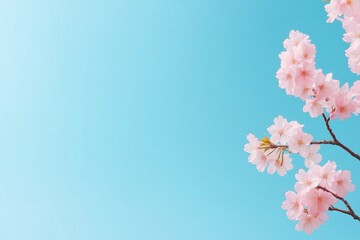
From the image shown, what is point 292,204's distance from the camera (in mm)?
4008

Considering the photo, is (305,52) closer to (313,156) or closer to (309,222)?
(313,156)

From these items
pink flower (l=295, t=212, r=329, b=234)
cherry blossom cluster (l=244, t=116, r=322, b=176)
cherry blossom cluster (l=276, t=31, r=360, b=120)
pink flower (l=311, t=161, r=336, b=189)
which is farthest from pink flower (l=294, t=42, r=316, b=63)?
pink flower (l=295, t=212, r=329, b=234)

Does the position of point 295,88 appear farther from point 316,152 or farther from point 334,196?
point 334,196

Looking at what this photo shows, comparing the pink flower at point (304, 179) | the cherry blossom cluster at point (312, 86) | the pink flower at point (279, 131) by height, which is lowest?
the pink flower at point (304, 179)

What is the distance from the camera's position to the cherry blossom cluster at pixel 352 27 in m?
3.99

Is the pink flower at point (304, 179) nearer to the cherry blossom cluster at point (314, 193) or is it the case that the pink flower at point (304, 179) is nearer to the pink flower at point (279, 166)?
the cherry blossom cluster at point (314, 193)

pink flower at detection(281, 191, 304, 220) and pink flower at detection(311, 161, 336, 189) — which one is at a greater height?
pink flower at detection(311, 161, 336, 189)

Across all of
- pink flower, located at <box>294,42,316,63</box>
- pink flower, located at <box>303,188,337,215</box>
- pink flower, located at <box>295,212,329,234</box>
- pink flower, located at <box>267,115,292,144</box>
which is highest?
pink flower, located at <box>294,42,316,63</box>

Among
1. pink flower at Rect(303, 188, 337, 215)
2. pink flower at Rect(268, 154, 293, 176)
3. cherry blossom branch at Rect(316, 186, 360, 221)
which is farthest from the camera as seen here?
pink flower at Rect(268, 154, 293, 176)

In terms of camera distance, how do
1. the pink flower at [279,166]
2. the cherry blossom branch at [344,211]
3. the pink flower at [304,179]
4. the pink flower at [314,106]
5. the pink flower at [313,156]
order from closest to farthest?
1. the cherry blossom branch at [344,211]
2. the pink flower at [304,179]
3. the pink flower at [314,106]
4. the pink flower at [313,156]
5. the pink flower at [279,166]

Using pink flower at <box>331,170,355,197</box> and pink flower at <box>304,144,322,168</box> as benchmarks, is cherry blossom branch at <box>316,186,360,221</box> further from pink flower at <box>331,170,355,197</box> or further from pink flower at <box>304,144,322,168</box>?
pink flower at <box>304,144,322,168</box>

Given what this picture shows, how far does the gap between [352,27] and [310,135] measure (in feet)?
3.48

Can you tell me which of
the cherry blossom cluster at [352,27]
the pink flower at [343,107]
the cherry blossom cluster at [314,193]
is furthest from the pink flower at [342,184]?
the cherry blossom cluster at [352,27]

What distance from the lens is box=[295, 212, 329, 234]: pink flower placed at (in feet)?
12.8
